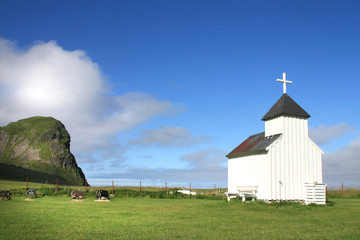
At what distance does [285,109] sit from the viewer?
25859 mm

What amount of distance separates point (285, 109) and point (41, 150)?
152m

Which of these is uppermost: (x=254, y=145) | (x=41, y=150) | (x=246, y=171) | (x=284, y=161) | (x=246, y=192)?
(x=41, y=150)

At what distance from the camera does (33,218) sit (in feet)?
47.2

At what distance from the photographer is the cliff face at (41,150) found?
14775 cm

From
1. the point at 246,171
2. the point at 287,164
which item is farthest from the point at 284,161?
the point at 246,171

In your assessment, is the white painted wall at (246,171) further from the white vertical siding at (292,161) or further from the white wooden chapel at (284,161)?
the white vertical siding at (292,161)

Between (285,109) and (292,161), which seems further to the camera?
(285,109)

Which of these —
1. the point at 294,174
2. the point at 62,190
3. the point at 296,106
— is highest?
the point at 296,106

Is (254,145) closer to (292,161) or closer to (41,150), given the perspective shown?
(292,161)

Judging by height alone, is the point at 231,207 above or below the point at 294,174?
below

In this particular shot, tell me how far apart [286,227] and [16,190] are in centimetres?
2920

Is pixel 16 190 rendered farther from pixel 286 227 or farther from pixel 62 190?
pixel 286 227

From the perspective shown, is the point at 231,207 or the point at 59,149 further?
the point at 59,149

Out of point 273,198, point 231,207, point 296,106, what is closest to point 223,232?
point 231,207
